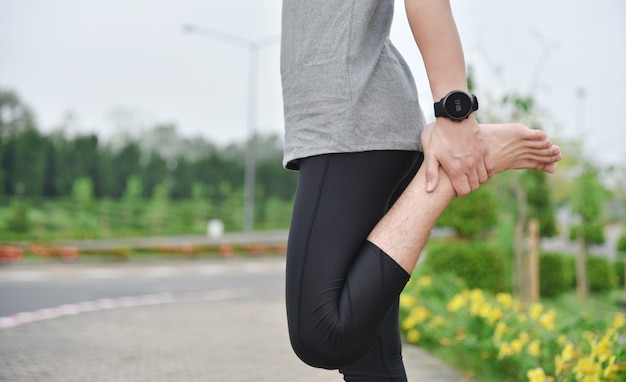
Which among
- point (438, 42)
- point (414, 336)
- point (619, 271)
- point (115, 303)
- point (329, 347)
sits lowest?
point (619, 271)

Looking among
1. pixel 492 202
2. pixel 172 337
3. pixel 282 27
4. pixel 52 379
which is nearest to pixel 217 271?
pixel 492 202

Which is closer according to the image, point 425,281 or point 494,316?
point 494,316

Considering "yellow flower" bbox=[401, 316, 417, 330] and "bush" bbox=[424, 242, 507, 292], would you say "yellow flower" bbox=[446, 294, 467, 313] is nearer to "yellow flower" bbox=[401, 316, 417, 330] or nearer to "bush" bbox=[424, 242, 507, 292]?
"yellow flower" bbox=[401, 316, 417, 330]

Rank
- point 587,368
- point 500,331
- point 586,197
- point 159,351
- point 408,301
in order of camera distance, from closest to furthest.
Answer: point 587,368 < point 500,331 < point 159,351 < point 408,301 < point 586,197

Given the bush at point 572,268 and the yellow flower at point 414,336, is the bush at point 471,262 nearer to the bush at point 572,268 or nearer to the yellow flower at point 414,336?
the yellow flower at point 414,336

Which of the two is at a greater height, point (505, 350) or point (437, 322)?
point (505, 350)

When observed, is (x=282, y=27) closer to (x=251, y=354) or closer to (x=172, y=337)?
(x=251, y=354)

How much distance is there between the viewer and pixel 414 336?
6.04 metres

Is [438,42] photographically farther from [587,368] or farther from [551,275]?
[551,275]

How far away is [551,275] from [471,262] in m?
4.44

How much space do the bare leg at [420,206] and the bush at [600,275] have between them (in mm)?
16044

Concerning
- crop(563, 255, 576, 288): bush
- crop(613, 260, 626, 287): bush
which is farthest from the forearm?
crop(613, 260, 626, 287): bush

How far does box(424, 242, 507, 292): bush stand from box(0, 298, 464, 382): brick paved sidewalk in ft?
8.81

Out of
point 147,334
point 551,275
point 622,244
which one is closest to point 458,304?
point 147,334
